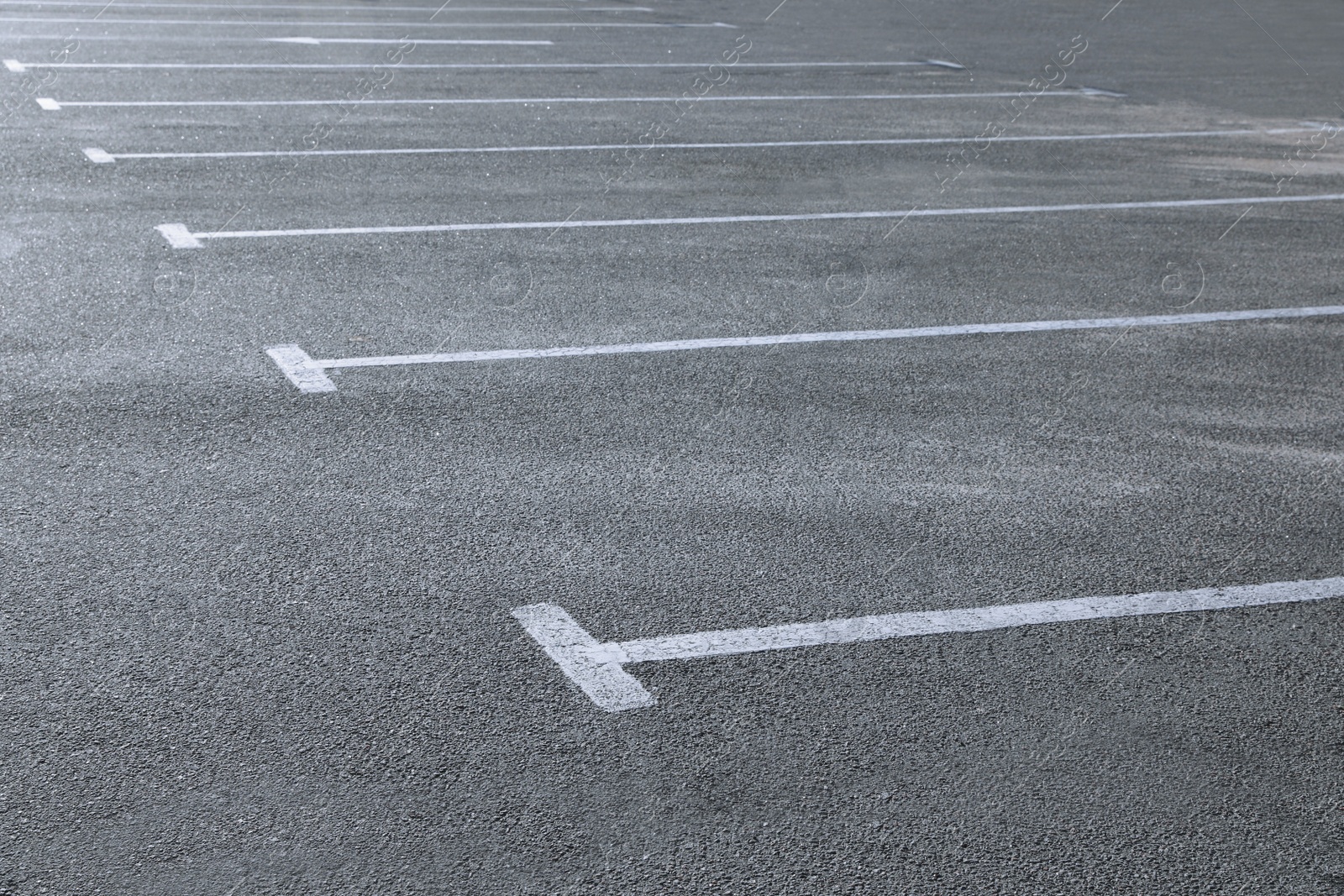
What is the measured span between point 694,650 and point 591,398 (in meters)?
2.40

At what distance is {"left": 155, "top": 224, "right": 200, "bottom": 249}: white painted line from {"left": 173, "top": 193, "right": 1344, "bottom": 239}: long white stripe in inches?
3.4

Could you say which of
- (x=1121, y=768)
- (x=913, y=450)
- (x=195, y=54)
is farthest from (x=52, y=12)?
(x=1121, y=768)

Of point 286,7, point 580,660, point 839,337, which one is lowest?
point 839,337

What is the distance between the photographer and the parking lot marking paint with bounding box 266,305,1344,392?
7137 millimetres

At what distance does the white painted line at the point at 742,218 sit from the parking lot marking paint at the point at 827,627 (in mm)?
5345

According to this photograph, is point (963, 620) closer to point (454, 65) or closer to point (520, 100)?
point (520, 100)

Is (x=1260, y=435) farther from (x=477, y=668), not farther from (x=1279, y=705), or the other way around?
(x=477, y=668)

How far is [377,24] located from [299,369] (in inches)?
590

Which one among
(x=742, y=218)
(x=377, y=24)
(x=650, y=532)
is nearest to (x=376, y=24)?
(x=377, y=24)

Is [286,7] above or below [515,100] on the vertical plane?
above

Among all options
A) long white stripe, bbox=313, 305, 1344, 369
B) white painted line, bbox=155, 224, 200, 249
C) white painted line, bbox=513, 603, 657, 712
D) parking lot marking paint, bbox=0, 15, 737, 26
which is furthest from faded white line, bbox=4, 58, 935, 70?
white painted line, bbox=513, 603, 657, 712

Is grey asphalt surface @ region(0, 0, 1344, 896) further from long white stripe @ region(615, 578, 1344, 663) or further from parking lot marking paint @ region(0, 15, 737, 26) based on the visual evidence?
parking lot marking paint @ region(0, 15, 737, 26)

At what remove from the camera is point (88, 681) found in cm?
426

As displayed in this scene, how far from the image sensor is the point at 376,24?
808 inches
